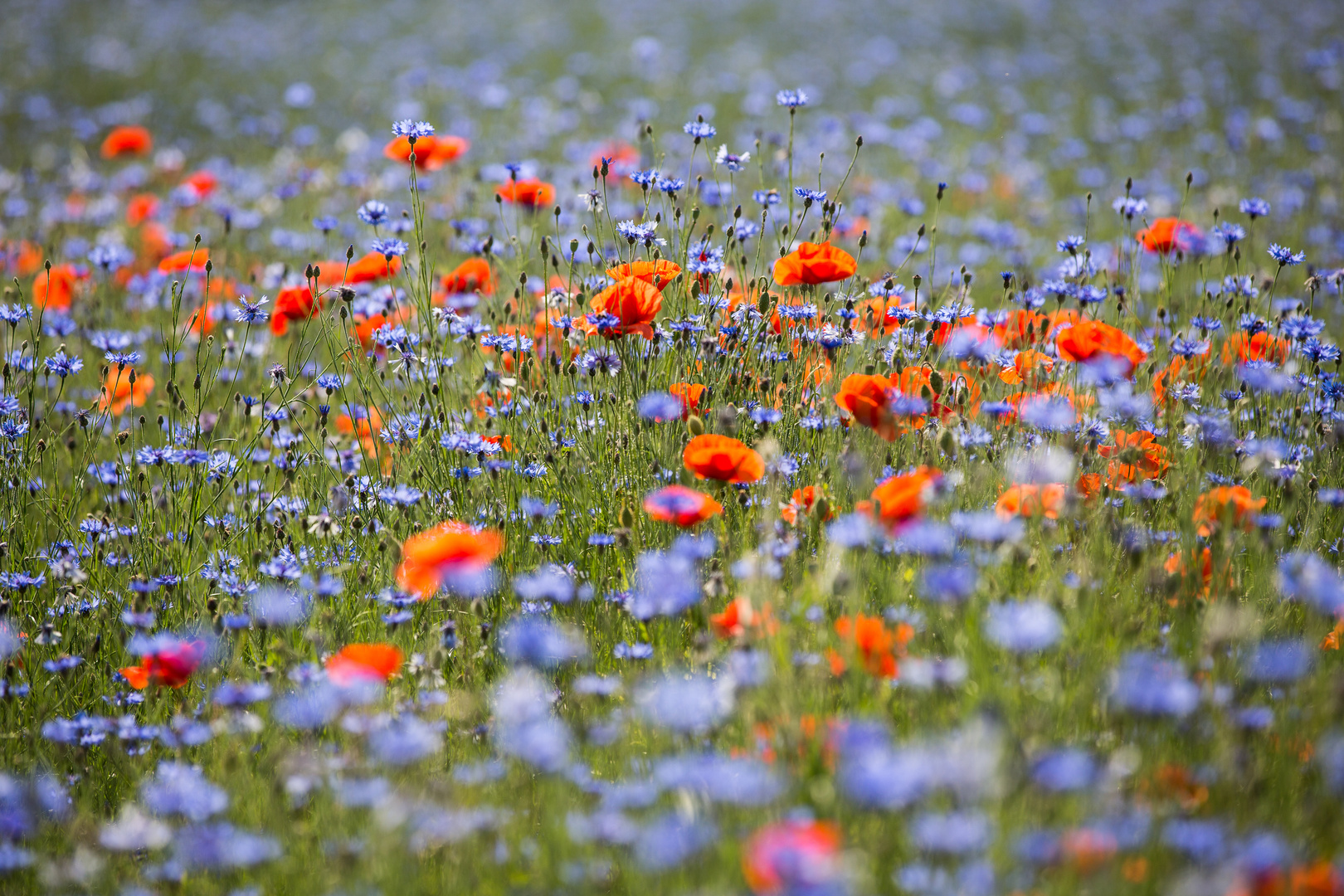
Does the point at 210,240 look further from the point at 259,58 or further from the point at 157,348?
the point at 259,58

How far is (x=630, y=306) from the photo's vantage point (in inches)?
108

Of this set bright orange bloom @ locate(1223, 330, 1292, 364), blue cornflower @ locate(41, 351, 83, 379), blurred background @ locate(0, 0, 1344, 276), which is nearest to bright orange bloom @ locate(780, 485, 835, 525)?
bright orange bloom @ locate(1223, 330, 1292, 364)

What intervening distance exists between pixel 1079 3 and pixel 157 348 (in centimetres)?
1644

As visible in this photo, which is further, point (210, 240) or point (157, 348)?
point (210, 240)

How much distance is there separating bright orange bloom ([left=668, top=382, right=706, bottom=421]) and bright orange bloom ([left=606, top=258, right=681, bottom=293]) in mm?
291

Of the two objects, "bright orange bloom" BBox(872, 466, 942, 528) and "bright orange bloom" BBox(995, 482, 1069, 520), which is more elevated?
"bright orange bloom" BBox(995, 482, 1069, 520)

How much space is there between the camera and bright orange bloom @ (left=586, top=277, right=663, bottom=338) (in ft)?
8.95

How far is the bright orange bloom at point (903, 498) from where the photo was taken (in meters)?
1.93

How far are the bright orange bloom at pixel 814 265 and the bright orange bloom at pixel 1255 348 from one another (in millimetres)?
1323

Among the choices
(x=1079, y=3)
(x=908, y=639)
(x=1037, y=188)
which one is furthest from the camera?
(x=1079, y=3)

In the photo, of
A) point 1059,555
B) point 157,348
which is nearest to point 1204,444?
point 1059,555

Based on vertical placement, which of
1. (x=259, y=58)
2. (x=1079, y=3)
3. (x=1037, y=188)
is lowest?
(x=1037, y=188)

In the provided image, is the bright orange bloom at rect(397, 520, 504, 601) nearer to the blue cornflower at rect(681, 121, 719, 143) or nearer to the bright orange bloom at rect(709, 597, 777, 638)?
the bright orange bloom at rect(709, 597, 777, 638)

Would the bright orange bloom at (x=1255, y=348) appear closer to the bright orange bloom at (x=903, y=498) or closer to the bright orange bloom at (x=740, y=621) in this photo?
the bright orange bloom at (x=903, y=498)
